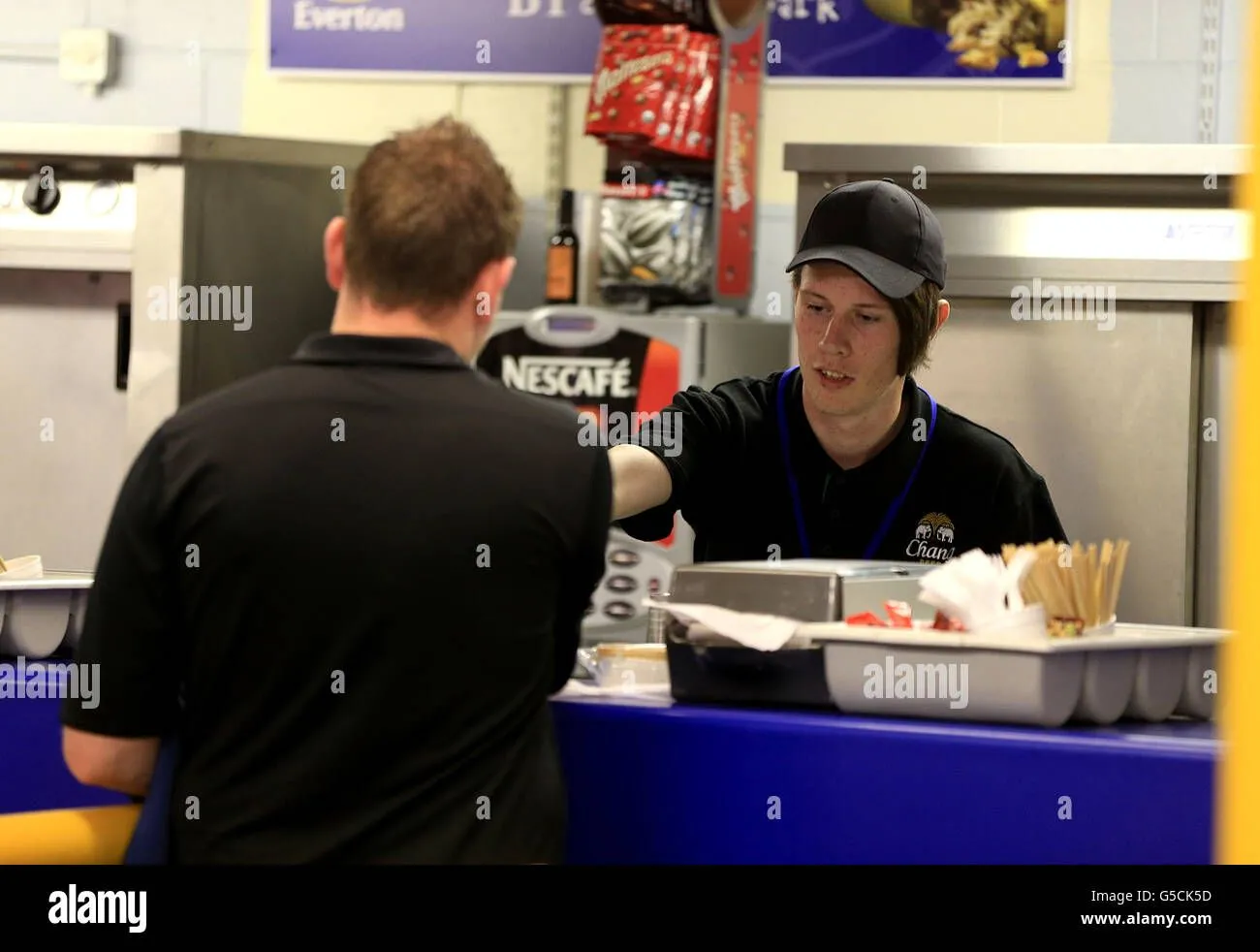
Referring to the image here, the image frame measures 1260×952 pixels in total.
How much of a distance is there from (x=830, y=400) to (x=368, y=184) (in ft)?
3.29

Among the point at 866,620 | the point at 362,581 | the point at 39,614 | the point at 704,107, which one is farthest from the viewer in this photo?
the point at 704,107

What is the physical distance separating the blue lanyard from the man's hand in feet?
0.61

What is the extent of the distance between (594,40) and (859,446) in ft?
7.09

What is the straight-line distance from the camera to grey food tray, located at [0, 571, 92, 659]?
84.5 inches

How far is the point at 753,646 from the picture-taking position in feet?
5.79

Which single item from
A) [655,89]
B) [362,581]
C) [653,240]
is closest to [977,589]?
[362,581]

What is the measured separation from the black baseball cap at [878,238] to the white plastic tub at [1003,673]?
772 millimetres

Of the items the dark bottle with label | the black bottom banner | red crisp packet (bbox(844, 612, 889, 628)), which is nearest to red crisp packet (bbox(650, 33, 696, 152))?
the dark bottle with label

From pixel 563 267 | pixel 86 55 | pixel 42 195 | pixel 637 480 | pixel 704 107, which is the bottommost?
pixel 637 480

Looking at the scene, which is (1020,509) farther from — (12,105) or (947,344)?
(12,105)

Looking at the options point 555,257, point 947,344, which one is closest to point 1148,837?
point 947,344

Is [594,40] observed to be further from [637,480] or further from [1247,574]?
[1247,574]

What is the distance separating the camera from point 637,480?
7.76ft

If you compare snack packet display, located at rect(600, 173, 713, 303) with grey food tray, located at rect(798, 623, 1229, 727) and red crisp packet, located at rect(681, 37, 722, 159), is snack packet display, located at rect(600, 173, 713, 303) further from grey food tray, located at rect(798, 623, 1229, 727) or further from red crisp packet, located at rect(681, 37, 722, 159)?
grey food tray, located at rect(798, 623, 1229, 727)
